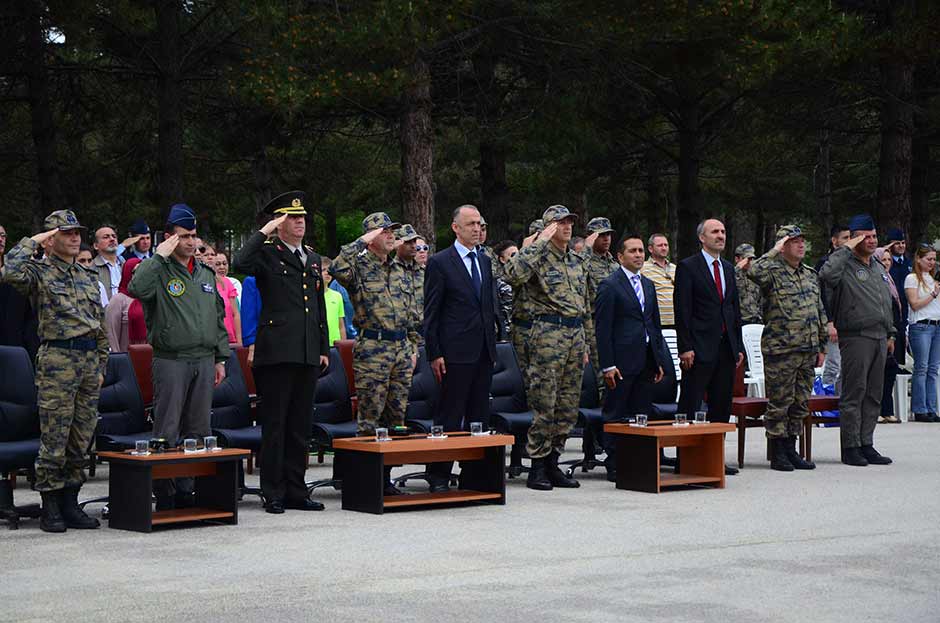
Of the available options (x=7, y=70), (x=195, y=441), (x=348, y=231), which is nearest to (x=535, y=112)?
(x=7, y=70)

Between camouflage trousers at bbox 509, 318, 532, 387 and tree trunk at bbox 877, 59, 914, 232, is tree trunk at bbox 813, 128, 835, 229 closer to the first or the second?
tree trunk at bbox 877, 59, 914, 232

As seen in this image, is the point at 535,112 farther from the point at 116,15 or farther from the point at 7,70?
the point at 7,70

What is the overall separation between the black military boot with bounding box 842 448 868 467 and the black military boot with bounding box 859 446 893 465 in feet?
0.19

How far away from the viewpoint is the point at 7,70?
2241cm

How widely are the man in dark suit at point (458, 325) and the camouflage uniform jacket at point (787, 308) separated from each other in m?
2.81

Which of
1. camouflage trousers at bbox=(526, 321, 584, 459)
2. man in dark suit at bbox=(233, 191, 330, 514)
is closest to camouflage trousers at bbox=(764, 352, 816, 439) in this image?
camouflage trousers at bbox=(526, 321, 584, 459)

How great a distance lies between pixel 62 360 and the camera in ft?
28.1

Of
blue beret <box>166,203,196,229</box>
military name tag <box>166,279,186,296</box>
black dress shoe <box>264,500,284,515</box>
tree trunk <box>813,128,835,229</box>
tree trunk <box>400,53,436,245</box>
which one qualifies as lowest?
black dress shoe <box>264,500,284,515</box>

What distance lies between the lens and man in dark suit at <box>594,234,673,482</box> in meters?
11.4

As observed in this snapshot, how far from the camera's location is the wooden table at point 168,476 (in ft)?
27.9

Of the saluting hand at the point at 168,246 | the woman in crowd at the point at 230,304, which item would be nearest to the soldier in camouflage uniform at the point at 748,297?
the woman in crowd at the point at 230,304

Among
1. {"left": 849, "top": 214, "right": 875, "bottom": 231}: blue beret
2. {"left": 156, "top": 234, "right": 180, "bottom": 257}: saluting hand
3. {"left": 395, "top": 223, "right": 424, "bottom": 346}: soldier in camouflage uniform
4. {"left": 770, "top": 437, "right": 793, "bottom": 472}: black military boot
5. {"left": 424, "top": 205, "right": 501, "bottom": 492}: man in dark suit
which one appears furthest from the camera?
{"left": 849, "top": 214, "right": 875, "bottom": 231}: blue beret

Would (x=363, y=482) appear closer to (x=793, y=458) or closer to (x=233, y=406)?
(x=233, y=406)

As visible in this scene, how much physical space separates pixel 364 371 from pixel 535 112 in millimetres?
12456
